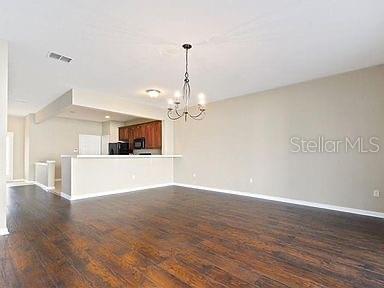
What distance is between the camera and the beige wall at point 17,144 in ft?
28.4

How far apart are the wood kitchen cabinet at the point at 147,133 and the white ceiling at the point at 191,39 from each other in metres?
3.02

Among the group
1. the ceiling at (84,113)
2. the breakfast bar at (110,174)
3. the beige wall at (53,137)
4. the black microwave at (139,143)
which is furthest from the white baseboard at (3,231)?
the beige wall at (53,137)

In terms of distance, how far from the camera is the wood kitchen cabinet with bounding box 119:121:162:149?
7.70m

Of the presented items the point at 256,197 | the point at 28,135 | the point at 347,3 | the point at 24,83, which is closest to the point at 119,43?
the point at 347,3

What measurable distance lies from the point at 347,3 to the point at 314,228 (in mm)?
2944

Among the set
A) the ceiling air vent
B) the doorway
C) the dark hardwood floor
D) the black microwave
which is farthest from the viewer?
the doorway

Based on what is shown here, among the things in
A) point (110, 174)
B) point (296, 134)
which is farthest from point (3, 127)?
point (296, 134)

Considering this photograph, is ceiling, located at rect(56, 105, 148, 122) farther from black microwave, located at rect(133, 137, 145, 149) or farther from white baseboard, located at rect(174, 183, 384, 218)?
white baseboard, located at rect(174, 183, 384, 218)

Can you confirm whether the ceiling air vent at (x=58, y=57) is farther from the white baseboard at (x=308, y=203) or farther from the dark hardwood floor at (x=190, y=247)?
the white baseboard at (x=308, y=203)

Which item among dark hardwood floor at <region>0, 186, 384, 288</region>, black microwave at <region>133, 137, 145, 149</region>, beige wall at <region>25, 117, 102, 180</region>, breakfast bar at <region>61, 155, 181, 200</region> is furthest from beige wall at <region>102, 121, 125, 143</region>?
dark hardwood floor at <region>0, 186, 384, 288</region>

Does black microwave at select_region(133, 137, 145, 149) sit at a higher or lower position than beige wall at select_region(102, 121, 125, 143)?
lower

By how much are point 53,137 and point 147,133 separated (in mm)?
3970

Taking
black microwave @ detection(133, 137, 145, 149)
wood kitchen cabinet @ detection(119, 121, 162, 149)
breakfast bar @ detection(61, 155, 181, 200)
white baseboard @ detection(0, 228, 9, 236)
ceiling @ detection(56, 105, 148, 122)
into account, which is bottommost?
white baseboard @ detection(0, 228, 9, 236)

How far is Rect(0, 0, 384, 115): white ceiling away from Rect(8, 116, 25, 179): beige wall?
5.13 meters
